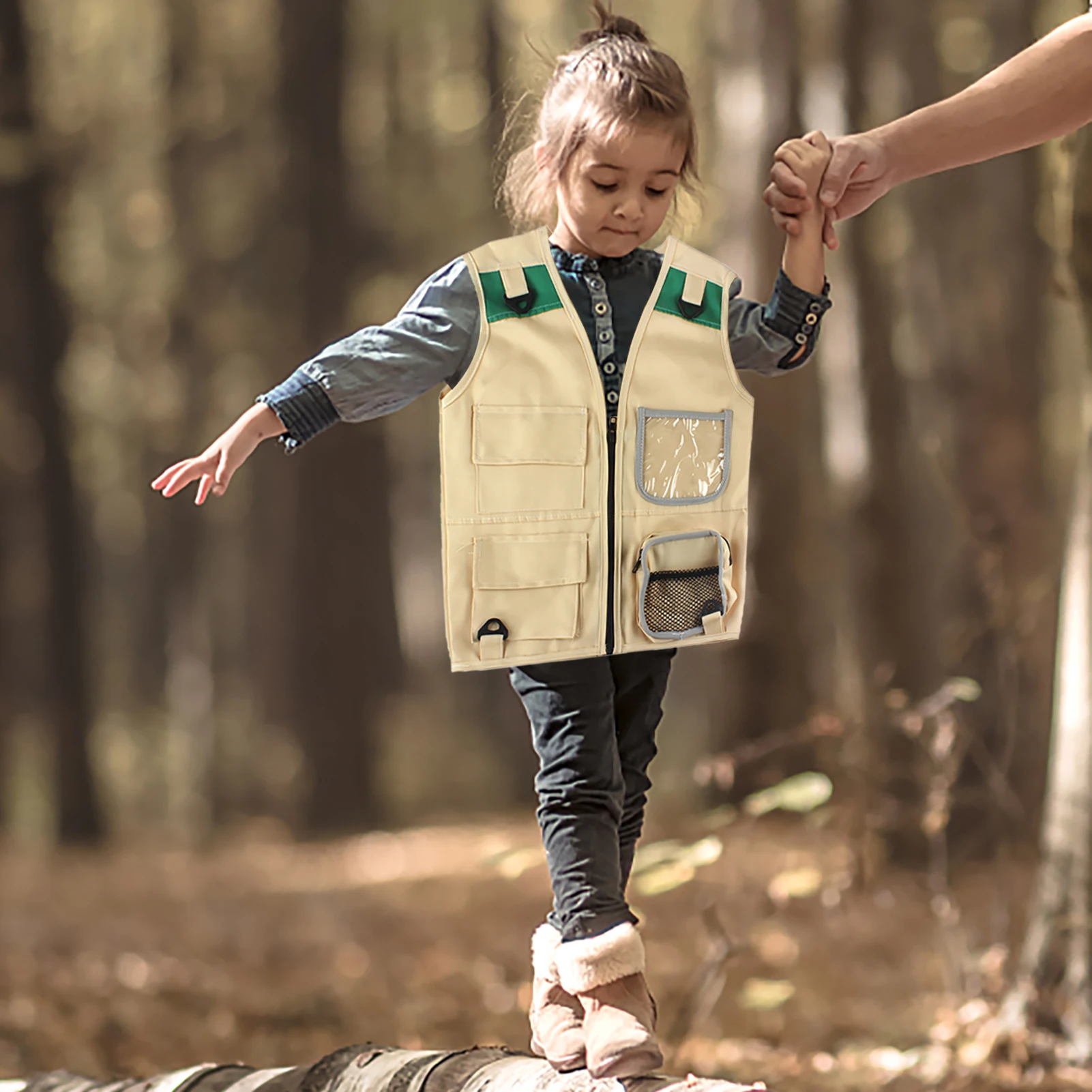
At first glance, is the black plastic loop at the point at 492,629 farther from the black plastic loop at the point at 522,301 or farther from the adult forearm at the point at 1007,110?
the adult forearm at the point at 1007,110

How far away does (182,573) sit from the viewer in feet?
33.6

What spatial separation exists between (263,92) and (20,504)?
3.38m

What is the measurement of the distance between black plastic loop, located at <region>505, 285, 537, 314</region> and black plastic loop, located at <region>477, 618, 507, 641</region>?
0.47 meters

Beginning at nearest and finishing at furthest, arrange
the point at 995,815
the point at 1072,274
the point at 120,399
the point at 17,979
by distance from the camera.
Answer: the point at 1072,274 → the point at 995,815 → the point at 17,979 → the point at 120,399

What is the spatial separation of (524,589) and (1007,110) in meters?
1.13

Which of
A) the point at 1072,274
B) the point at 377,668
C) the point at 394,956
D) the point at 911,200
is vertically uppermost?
the point at 911,200

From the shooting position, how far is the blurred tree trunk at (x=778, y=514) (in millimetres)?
5750

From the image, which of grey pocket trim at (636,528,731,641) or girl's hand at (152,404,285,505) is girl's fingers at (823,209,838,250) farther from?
girl's hand at (152,404,285,505)

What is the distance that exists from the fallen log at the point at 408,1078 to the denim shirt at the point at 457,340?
1.03 meters

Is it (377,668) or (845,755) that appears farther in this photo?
(377,668)

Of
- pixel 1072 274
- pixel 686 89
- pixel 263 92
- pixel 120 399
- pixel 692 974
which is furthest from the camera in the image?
pixel 120 399

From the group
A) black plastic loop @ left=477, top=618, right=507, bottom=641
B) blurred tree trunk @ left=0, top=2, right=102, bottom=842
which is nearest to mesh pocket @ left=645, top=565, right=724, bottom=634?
black plastic loop @ left=477, top=618, right=507, bottom=641

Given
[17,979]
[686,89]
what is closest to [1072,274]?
[686,89]

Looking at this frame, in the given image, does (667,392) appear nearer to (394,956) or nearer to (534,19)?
(394,956)
